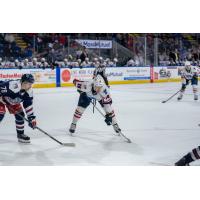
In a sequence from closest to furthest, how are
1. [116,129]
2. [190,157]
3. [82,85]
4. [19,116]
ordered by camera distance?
[190,157] → [19,116] → [82,85] → [116,129]

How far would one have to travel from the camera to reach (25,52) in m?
6.91

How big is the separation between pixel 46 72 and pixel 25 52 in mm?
3652

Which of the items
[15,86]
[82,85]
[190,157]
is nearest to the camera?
[190,157]

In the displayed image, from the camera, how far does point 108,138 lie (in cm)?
480

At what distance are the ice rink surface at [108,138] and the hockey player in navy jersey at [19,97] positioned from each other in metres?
0.26

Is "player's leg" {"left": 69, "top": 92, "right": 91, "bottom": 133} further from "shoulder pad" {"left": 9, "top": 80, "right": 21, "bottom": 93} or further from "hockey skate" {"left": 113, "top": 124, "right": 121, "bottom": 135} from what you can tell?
"shoulder pad" {"left": 9, "top": 80, "right": 21, "bottom": 93}

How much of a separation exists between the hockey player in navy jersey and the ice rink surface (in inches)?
10.3

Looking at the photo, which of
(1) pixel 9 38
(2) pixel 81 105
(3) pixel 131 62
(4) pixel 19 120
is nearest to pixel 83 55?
(3) pixel 131 62

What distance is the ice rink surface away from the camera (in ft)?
13.1

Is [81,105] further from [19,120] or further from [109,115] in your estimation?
[19,120]

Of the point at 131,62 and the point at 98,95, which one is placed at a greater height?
the point at 131,62

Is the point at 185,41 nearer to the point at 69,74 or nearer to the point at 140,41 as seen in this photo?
the point at 140,41

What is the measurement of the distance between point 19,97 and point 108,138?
1216 millimetres

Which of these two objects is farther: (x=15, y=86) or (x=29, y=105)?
(x=29, y=105)
